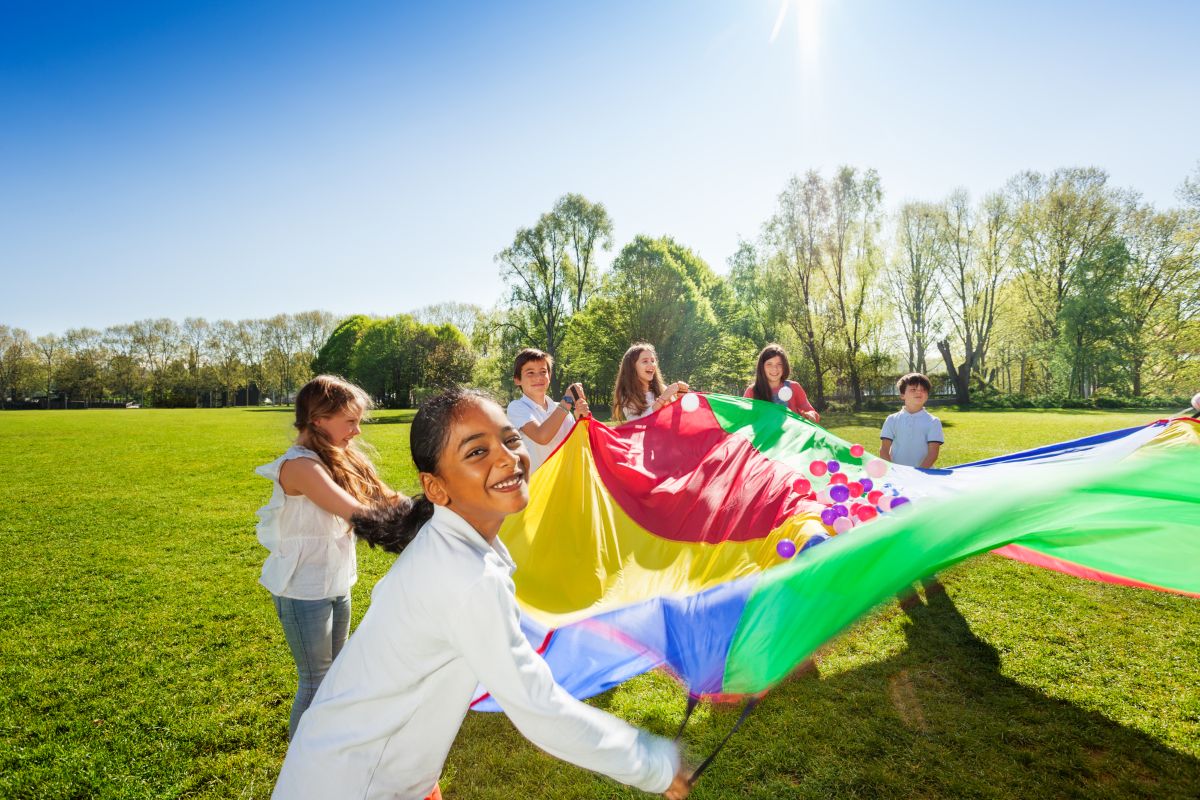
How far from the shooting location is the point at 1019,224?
107 ft

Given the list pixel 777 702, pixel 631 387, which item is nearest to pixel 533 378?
pixel 631 387

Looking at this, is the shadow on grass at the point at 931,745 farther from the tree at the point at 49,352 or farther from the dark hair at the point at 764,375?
the tree at the point at 49,352

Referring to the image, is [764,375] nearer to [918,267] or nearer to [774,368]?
[774,368]

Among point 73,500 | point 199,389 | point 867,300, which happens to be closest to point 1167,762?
point 73,500

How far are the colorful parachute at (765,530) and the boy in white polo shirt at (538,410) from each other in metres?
0.15

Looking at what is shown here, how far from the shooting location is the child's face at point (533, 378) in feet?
14.4

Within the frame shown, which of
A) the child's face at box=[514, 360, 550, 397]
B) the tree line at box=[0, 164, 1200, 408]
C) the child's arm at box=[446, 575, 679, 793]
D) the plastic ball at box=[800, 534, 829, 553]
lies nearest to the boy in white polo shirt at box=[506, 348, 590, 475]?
the child's face at box=[514, 360, 550, 397]

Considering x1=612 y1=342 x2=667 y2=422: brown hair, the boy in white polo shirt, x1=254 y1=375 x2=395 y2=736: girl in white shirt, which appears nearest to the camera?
x1=254 y1=375 x2=395 y2=736: girl in white shirt

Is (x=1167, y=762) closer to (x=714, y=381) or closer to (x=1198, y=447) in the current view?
(x=1198, y=447)

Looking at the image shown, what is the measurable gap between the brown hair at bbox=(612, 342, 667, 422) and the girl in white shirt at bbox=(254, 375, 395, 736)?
278cm

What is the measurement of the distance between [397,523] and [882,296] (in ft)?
109

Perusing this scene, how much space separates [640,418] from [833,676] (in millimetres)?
2386

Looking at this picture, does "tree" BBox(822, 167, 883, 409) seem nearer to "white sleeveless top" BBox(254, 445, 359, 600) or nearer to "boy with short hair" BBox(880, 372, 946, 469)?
"boy with short hair" BBox(880, 372, 946, 469)

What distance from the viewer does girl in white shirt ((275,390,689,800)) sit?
1.19 m
